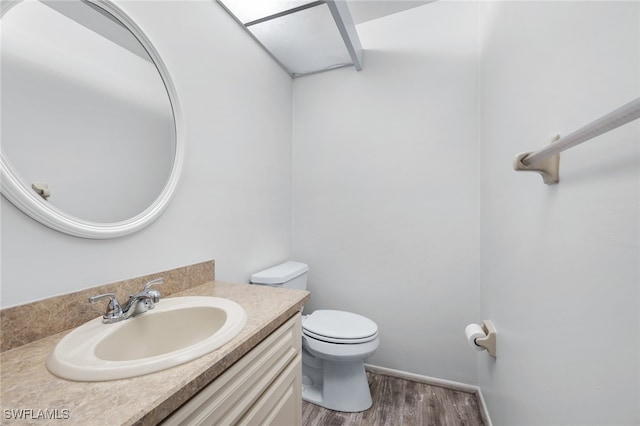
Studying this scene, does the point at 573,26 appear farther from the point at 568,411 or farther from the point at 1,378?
the point at 1,378

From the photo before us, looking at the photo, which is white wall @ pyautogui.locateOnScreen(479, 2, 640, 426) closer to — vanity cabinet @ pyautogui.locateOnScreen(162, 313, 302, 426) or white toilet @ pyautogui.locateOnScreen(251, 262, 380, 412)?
white toilet @ pyautogui.locateOnScreen(251, 262, 380, 412)

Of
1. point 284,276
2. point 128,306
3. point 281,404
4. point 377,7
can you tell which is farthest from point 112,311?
point 377,7

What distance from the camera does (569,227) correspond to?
651 millimetres

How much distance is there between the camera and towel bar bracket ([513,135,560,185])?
2.33 ft

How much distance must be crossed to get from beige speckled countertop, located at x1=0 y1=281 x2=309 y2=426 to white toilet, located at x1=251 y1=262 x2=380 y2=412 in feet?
2.80

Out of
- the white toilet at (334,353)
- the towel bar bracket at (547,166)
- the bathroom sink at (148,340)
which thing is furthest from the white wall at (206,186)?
the towel bar bracket at (547,166)

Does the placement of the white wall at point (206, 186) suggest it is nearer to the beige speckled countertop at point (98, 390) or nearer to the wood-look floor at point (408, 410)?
the beige speckled countertop at point (98, 390)

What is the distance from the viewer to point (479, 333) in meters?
1.32

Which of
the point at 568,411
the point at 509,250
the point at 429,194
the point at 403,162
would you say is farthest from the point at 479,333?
the point at 403,162

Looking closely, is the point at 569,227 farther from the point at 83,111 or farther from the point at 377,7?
the point at 377,7

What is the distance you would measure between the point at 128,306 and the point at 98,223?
0.29 meters

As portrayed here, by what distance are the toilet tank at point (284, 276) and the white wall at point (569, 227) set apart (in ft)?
3.65

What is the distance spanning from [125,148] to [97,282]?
477mm

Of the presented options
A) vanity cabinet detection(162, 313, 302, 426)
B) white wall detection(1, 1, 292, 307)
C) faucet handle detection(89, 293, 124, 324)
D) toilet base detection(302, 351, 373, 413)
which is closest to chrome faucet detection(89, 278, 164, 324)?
faucet handle detection(89, 293, 124, 324)
